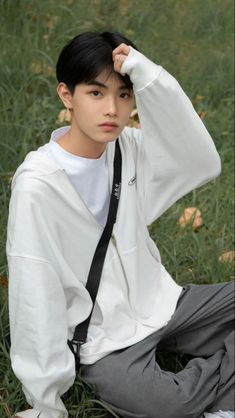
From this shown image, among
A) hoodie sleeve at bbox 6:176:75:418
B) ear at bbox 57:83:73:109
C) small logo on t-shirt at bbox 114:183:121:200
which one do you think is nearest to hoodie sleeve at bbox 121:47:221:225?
small logo on t-shirt at bbox 114:183:121:200

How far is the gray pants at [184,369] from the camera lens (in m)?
2.28

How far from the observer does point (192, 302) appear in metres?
2.54

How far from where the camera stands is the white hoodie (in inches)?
81.4

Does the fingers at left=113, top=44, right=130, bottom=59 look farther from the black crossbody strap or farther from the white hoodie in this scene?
the black crossbody strap

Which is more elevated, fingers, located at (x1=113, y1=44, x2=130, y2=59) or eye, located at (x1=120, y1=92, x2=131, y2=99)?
fingers, located at (x1=113, y1=44, x2=130, y2=59)

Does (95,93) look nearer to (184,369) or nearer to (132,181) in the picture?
(132,181)

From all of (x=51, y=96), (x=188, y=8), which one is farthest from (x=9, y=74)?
(x=188, y=8)

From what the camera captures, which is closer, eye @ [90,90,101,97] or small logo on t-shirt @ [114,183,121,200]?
eye @ [90,90,101,97]

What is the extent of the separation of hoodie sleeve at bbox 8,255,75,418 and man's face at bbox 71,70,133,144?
43cm

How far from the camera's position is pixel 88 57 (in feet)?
6.82

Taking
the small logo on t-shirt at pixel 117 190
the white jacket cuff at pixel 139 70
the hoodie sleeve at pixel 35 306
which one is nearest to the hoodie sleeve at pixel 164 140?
the white jacket cuff at pixel 139 70

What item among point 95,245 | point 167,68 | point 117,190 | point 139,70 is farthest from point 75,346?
point 167,68

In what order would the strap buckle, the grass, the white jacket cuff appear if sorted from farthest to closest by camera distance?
the grass → the strap buckle → the white jacket cuff

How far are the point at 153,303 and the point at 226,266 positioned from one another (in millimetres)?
679
